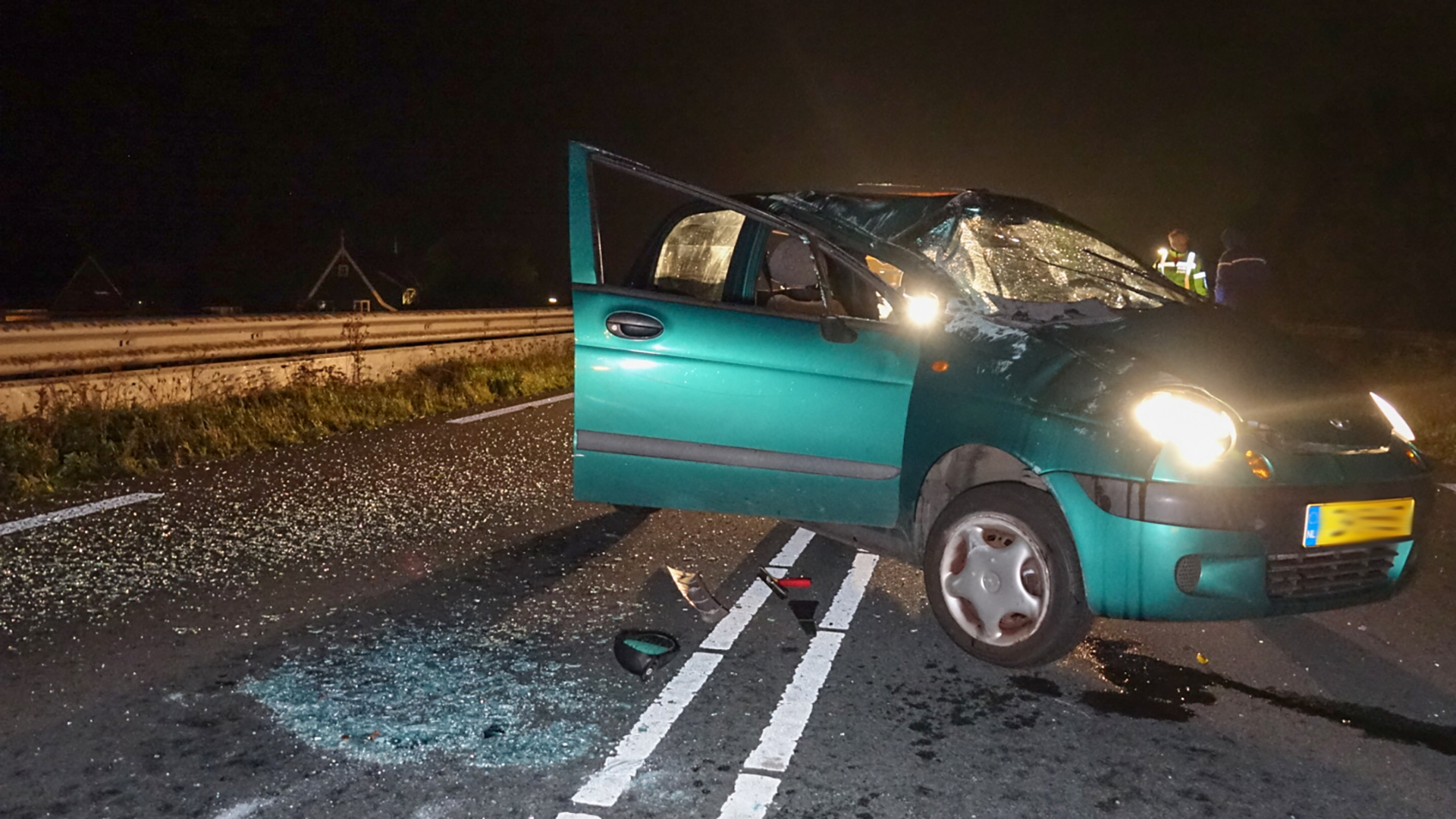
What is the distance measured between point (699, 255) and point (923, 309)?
145cm

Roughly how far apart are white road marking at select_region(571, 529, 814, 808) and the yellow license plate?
2034mm

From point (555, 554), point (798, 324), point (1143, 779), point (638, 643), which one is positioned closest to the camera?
point (1143, 779)

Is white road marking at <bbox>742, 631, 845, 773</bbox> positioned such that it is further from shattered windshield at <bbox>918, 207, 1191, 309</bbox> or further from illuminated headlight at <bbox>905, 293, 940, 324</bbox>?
shattered windshield at <bbox>918, 207, 1191, 309</bbox>

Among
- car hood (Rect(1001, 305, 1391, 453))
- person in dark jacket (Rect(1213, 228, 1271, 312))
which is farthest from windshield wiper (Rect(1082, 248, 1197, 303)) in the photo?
person in dark jacket (Rect(1213, 228, 1271, 312))

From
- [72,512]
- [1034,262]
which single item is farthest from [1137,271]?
[72,512]

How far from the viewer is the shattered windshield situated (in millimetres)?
4801

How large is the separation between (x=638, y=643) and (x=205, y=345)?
6.81m

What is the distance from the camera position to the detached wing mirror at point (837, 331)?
4.41 m

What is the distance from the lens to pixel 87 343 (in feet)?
27.9

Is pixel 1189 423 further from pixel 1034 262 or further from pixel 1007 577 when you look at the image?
pixel 1034 262

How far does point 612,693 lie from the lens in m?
3.78

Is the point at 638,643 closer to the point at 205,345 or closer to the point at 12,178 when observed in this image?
the point at 205,345

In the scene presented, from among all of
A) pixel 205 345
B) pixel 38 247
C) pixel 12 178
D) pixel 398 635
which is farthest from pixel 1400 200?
pixel 38 247

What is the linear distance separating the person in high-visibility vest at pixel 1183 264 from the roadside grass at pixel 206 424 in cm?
682
